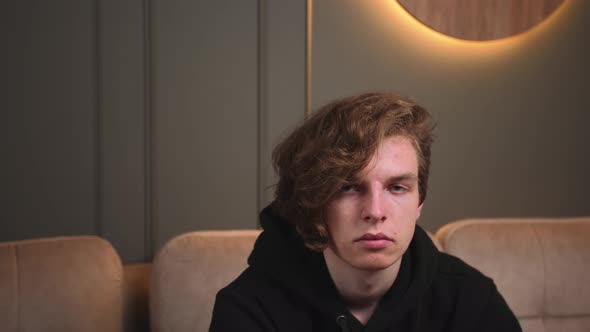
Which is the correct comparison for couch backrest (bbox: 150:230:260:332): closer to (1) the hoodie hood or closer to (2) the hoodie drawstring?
(1) the hoodie hood

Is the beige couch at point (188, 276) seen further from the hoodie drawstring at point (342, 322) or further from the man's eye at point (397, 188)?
the man's eye at point (397, 188)

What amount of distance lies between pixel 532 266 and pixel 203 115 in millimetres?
1082

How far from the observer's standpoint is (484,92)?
6.95 ft

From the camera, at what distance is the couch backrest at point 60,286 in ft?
4.44

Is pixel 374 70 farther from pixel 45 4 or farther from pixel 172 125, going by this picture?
pixel 45 4

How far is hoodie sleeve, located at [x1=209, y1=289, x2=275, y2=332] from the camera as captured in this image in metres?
1.08

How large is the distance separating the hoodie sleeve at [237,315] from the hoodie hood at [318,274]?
0.08 m

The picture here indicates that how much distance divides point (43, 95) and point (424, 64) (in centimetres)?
124

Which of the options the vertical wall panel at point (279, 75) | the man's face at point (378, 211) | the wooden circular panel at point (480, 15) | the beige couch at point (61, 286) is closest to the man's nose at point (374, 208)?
the man's face at point (378, 211)

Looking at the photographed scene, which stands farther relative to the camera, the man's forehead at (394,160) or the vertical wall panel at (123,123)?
the vertical wall panel at (123,123)

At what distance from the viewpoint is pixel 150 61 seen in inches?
70.2

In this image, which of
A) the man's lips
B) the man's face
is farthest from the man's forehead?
the man's lips

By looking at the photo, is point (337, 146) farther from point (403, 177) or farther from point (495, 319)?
point (495, 319)

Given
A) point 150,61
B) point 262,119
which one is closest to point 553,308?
point 262,119
